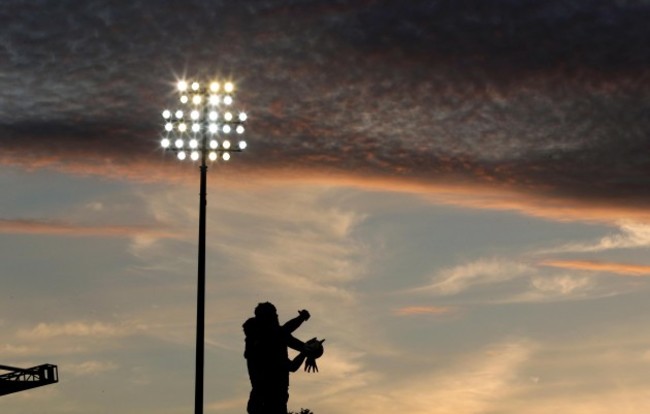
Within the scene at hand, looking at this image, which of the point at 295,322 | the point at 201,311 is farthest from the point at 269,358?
the point at 201,311

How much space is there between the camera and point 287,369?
28922mm

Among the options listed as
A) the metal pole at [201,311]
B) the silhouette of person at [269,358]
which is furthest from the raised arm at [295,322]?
the metal pole at [201,311]

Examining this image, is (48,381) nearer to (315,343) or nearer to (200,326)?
(200,326)

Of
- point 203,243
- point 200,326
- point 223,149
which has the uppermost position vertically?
point 223,149

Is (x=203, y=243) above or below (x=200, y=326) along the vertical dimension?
above

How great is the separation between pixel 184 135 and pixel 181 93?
1.21 m

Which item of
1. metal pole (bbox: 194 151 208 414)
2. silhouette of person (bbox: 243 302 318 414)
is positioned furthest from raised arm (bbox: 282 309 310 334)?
metal pole (bbox: 194 151 208 414)

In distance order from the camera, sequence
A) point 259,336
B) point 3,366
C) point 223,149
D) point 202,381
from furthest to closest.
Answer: point 3,366
point 223,149
point 202,381
point 259,336

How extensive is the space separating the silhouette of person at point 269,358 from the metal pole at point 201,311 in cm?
354

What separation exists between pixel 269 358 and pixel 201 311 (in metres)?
4.77

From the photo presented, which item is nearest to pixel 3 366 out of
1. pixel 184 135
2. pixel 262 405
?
pixel 184 135

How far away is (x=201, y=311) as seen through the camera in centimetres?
3303

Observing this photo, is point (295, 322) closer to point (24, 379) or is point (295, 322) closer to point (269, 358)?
point (269, 358)

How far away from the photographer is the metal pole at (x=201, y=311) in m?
32.3
